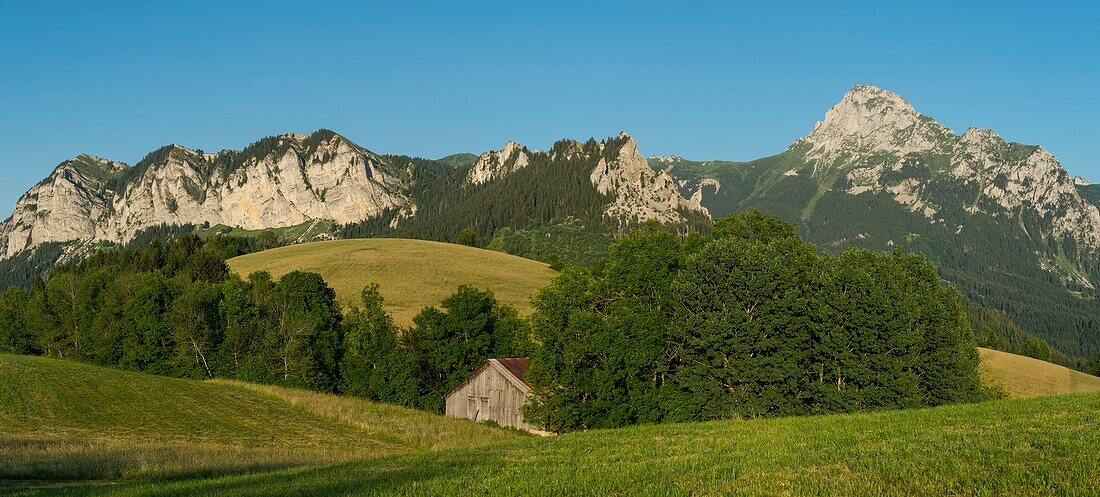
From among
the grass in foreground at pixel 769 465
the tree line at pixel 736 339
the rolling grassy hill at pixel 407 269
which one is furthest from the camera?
the rolling grassy hill at pixel 407 269

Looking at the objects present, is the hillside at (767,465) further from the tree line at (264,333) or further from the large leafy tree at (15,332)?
the large leafy tree at (15,332)

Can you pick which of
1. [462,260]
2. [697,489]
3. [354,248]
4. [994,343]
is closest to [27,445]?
[697,489]

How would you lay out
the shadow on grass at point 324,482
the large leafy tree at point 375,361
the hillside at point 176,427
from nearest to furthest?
the shadow on grass at point 324,482, the hillside at point 176,427, the large leafy tree at point 375,361

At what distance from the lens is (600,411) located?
50375mm

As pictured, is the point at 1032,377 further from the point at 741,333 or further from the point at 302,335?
the point at 302,335

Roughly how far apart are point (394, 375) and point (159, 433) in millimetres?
29053

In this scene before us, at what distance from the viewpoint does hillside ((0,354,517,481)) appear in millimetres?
27062

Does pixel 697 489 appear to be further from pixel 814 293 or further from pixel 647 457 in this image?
pixel 814 293

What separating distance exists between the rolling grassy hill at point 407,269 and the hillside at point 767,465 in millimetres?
73738

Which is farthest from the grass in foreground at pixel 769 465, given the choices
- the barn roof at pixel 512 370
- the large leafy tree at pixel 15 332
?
the large leafy tree at pixel 15 332

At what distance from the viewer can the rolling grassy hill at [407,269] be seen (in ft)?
368

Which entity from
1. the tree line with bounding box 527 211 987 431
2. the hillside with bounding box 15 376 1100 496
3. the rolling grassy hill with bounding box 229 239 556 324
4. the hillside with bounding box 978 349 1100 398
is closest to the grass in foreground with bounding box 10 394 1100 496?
the hillside with bounding box 15 376 1100 496

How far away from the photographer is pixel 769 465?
16203mm

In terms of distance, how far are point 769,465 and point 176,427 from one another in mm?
41289
